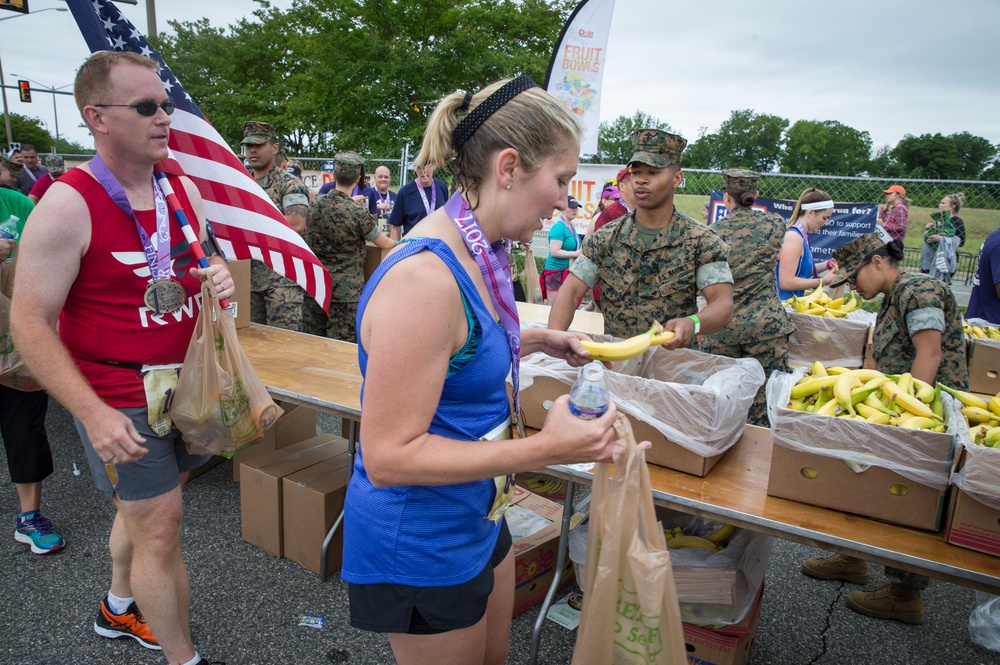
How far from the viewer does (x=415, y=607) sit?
142 centimetres

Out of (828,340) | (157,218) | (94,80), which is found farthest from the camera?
(828,340)

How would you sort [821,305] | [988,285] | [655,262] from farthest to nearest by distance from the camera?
[821,305] < [988,285] < [655,262]

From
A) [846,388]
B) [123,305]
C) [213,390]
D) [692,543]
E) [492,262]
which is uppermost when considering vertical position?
[492,262]

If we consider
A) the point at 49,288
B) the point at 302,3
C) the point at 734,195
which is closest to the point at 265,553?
the point at 49,288

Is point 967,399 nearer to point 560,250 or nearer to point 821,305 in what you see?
point 821,305

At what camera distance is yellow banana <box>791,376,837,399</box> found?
8.11 feet

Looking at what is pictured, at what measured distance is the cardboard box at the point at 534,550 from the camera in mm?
3088

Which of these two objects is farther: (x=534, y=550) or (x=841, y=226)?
(x=841, y=226)

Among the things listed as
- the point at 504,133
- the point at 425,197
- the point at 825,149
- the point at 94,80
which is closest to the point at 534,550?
the point at 504,133

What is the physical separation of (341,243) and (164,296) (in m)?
3.32

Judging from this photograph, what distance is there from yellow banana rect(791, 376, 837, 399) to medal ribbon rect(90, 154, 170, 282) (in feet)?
7.87

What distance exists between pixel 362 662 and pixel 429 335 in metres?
2.16

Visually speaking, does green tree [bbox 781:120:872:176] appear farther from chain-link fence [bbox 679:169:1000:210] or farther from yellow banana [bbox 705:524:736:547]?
yellow banana [bbox 705:524:736:547]

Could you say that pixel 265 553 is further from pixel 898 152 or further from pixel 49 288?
pixel 898 152
